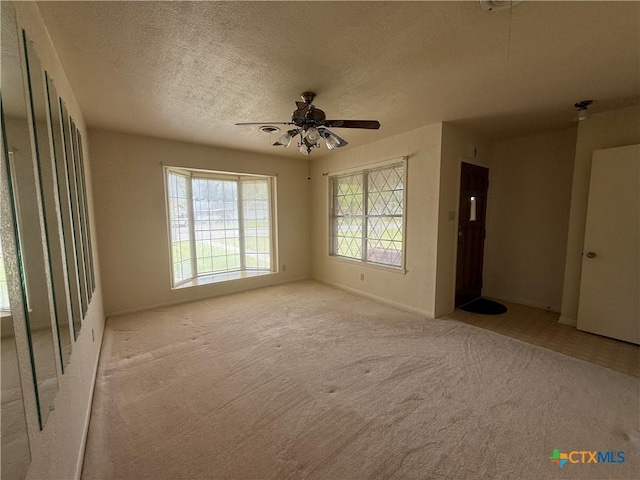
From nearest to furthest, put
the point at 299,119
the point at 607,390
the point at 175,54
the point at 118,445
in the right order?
1. the point at 118,445
2. the point at 175,54
3. the point at 607,390
4. the point at 299,119

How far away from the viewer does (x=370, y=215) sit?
424 cm

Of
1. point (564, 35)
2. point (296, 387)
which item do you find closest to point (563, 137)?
point (564, 35)

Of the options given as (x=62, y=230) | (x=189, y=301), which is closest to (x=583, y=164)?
(x=62, y=230)

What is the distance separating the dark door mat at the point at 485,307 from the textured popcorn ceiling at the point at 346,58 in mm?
2428

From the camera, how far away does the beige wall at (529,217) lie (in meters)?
3.55

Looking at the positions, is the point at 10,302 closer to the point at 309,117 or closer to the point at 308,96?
the point at 309,117

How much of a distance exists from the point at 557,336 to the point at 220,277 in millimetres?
4650

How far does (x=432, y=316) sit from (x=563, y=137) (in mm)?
2875

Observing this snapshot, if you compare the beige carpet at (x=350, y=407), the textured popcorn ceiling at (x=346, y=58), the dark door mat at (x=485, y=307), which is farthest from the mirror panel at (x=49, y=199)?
the dark door mat at (x=485, y=307)

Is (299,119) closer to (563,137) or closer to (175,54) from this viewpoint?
(175,54)

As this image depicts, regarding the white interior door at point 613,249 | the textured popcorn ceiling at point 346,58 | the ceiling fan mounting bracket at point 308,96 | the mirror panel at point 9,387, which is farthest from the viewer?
the white interior door at point 613,249

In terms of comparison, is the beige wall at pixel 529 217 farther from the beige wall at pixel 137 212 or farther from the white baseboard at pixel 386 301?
the beige wall at pixel 137 212

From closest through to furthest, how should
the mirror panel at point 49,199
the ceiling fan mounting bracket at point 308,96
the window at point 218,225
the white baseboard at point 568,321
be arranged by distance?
the mirror panel at point 49,199 < the ceiling fan mounting bracket at point 308,96 < the white baseboard at point 568,321 < the window at point 218,225

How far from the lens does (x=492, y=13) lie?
1454mm
